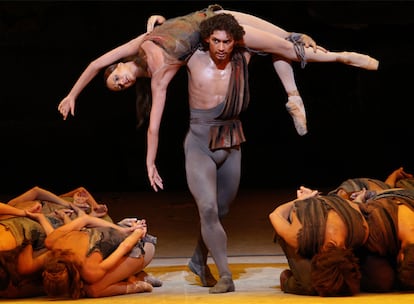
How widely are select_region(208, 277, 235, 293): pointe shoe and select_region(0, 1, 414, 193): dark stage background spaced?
2.97 metres

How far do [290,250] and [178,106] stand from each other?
10.6 feet

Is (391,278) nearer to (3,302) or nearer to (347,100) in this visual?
(3,302)

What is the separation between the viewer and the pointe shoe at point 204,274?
7.64 m

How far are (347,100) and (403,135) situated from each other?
0.60 meters

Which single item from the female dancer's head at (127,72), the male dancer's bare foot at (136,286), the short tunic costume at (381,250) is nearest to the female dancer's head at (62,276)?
the male dancer's bare foot at (136,286)

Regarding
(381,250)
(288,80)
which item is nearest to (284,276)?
(381,250)

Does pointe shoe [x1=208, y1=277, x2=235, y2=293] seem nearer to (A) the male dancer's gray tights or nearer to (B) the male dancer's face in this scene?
(A) the male dancer's gray tights

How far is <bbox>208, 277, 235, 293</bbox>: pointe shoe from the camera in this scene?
729cm

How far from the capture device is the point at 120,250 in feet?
23.8

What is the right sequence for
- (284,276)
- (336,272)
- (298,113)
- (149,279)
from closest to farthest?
(336,272) < (284,276) < (298,113) < (149,279)

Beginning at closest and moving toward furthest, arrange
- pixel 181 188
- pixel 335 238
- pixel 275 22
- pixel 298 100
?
pixel 335 238
pixel 298 100
pixel 275 22
pixel 181 188

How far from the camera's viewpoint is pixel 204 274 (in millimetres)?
7664

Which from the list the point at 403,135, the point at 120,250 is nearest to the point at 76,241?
the point at 120,250

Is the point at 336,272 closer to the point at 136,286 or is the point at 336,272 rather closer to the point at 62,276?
the point at 136,286
